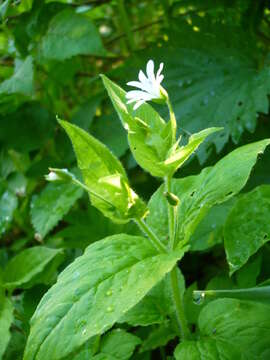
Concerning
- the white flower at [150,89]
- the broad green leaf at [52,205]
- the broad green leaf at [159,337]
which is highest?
the white flower at [150,89]

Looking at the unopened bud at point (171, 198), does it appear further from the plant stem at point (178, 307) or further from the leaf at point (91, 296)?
the plant stem at point (178, 307)

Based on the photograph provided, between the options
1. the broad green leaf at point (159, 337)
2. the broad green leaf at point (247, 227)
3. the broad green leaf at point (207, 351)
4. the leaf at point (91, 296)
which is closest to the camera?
the leaf at point (91, 296)

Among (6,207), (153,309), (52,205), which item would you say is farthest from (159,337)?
(6,207)

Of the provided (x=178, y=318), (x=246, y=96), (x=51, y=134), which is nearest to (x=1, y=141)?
(x=51, y=134)

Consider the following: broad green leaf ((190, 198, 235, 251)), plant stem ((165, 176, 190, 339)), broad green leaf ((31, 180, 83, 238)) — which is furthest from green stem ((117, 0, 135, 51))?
plant stem ((165, 176, 190, 339))

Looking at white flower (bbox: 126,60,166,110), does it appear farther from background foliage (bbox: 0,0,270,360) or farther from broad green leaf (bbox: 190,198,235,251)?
broad green leaf (bbox: 190,198,235,251)

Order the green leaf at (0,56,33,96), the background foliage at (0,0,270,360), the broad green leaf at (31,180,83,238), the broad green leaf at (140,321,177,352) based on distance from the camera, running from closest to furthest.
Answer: the broad green leaf at (140,321,177,352) < the background foliage at (0,0,270,360) < the broad green leaf at (31,180,83,238) < the green leaf at (0,56,33,96)

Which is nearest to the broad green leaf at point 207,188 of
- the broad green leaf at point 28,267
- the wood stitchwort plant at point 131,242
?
the wood stitchwort plant at point 131,242

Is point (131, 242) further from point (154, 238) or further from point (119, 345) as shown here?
point (119, 345)

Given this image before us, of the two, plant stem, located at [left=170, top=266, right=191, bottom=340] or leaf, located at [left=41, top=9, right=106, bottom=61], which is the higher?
leaf, located at [left=41, top=9, right=106, bottom=61]
